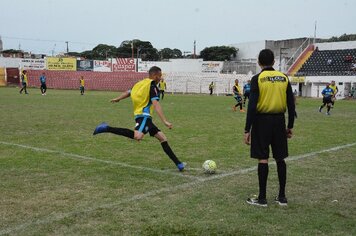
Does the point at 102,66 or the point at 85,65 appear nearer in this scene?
the point at 85,65

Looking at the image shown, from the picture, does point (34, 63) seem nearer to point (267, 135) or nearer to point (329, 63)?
point (329, 63)

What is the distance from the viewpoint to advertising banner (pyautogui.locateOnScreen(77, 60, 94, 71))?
54.8 metres

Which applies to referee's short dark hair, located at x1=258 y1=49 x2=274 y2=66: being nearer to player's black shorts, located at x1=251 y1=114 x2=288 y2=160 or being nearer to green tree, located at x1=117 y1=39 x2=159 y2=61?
player's black shorts, located at x1=251 y1=114 x2=288 y2=160

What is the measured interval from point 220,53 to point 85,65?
1157 inches

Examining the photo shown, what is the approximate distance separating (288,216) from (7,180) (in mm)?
4081

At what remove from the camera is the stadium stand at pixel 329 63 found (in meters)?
47.1

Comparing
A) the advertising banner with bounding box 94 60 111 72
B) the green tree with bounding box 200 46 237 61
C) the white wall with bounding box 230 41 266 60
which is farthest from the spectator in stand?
the advertising banner with bounding box 94 60 111 72

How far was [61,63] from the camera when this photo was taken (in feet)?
177

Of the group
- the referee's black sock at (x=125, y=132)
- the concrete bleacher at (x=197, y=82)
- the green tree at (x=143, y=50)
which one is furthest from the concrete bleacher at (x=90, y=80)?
the referee's black sock at (x=125, y=132)

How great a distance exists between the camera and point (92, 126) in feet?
44.7

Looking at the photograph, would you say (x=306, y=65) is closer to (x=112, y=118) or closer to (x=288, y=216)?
(x=112, y=118)

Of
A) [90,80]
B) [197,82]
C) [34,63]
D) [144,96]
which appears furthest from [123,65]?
[144,96]

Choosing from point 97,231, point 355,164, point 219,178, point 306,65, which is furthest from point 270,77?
point 306,65

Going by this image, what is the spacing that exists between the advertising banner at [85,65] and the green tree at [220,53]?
92.0 ft
